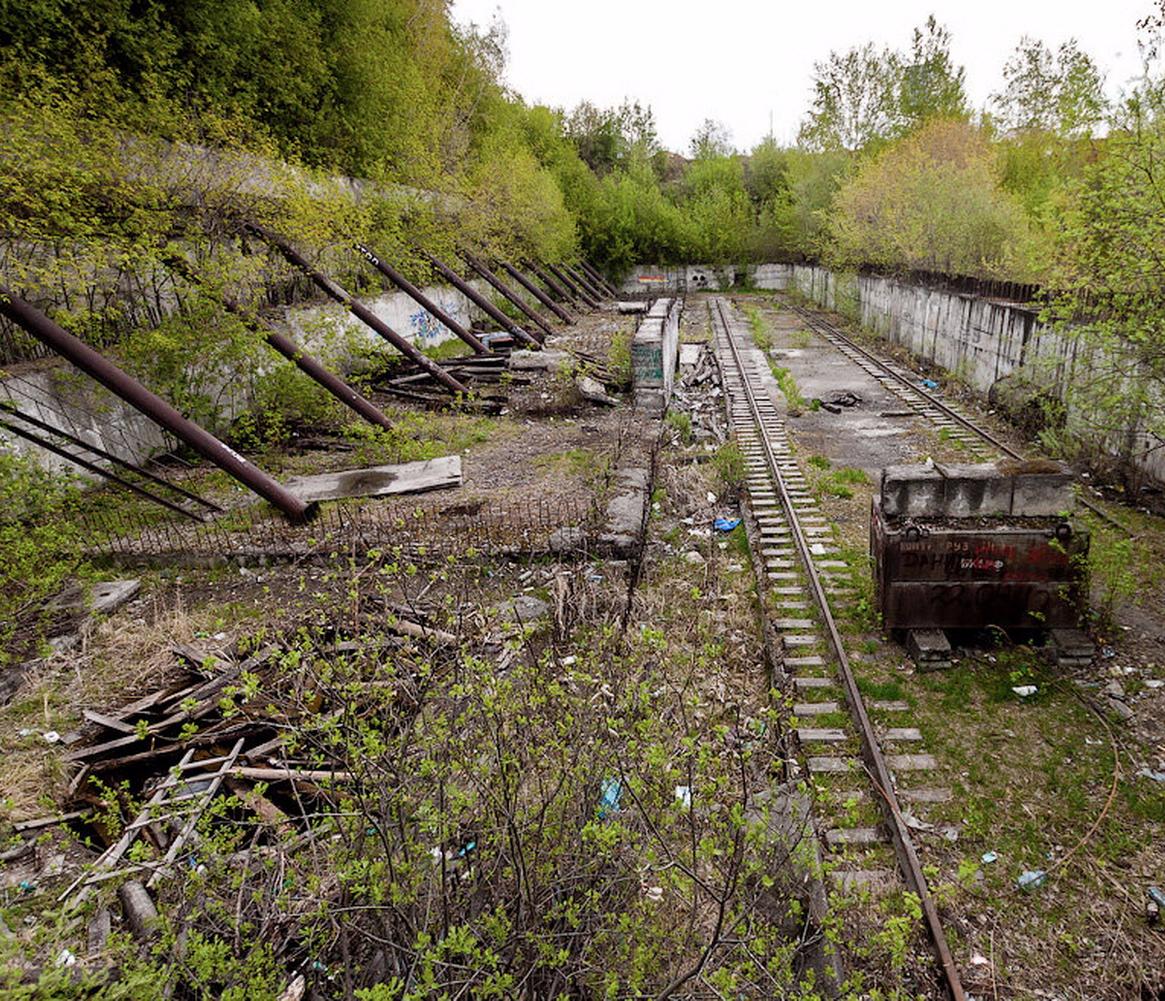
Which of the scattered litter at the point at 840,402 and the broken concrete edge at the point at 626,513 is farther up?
the scattered litter at the point at 840,402

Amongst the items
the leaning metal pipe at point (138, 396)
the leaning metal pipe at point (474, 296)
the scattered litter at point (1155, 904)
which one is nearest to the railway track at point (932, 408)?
the scattered litter at point (1155, 904)

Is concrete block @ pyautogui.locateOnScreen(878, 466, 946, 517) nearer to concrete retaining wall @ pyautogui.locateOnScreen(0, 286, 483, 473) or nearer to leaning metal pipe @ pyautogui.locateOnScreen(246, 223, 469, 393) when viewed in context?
concrete retaining wall @ pyautogui.locateOnScreen(0, 286, 483, 473)

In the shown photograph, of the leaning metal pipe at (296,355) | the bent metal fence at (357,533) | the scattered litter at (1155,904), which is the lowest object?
the scattered litter at (1155,904)

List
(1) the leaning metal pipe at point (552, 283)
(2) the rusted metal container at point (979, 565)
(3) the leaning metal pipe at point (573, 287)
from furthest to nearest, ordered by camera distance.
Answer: (3) the leaning metal pipe at point (573, 287)
(1) the leaning metal pipe at point (552, 283)
(2) the rusted metal container at point (979, 565)

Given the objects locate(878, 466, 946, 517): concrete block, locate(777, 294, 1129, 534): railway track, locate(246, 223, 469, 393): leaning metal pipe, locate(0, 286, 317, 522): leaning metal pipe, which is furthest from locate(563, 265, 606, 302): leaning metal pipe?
locate(878, 466, 946, 517): concrete block

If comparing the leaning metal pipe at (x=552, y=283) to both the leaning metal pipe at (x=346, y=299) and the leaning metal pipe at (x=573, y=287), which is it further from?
the leaning metal pipe at (x=346, y=299)

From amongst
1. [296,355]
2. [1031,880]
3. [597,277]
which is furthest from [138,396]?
[597,277]

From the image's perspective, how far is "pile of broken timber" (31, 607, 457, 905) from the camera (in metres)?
3.67

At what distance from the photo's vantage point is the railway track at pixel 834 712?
4055 millimetres

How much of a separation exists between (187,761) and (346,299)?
10.3 meters

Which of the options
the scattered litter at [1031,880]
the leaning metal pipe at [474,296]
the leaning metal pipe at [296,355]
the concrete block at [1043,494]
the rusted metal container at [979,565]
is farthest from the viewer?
the leaning metal pipe at [474,296]

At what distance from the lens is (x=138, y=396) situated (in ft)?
26.9

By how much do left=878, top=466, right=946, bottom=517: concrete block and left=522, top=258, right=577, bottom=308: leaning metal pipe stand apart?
79.1ft

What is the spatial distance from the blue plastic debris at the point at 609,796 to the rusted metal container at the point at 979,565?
11.2ft
